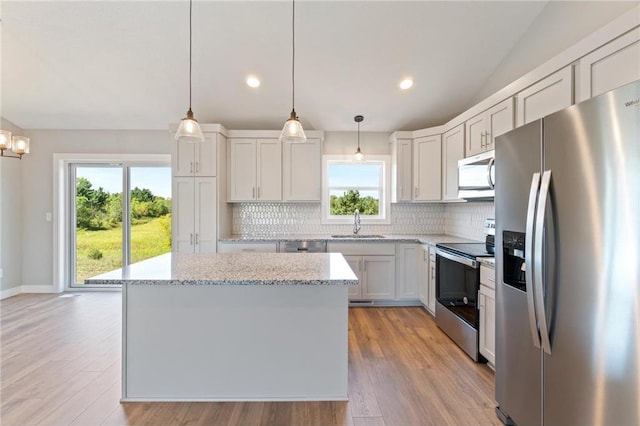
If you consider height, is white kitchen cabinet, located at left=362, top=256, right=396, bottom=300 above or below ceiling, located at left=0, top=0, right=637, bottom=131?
below

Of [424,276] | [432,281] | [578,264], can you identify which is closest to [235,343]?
[578,264]

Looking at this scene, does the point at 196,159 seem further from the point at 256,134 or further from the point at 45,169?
the point at 45,169

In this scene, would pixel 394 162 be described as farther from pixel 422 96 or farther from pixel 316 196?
pixel 316 196

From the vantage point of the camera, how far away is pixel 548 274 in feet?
4.66

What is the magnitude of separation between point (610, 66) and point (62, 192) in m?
6.17

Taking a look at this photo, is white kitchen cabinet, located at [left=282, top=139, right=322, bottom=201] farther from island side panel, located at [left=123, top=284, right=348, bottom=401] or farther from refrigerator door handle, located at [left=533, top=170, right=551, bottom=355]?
refrigerator door handle, located at [left=533, top=170, right=551, bottom=355]

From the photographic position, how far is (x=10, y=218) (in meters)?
4.46

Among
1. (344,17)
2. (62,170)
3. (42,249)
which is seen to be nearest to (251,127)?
(344,17)

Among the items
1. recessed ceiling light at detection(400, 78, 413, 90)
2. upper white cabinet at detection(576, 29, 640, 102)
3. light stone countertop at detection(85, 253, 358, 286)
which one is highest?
recessed ceiling light at detection(400, 78, 413, 90)

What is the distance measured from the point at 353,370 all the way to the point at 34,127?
5.48 metres

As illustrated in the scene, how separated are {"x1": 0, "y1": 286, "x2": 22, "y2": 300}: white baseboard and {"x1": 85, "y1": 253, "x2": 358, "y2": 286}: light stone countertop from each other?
3730 mm

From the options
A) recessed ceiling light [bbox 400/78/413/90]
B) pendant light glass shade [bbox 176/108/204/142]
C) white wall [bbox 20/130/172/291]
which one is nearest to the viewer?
pendant light glass shade [bbox 176/108/204/142]

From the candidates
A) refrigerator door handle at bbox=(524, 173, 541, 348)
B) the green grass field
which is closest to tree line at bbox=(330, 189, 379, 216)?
the green grass field

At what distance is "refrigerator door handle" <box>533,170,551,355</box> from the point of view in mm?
1421
